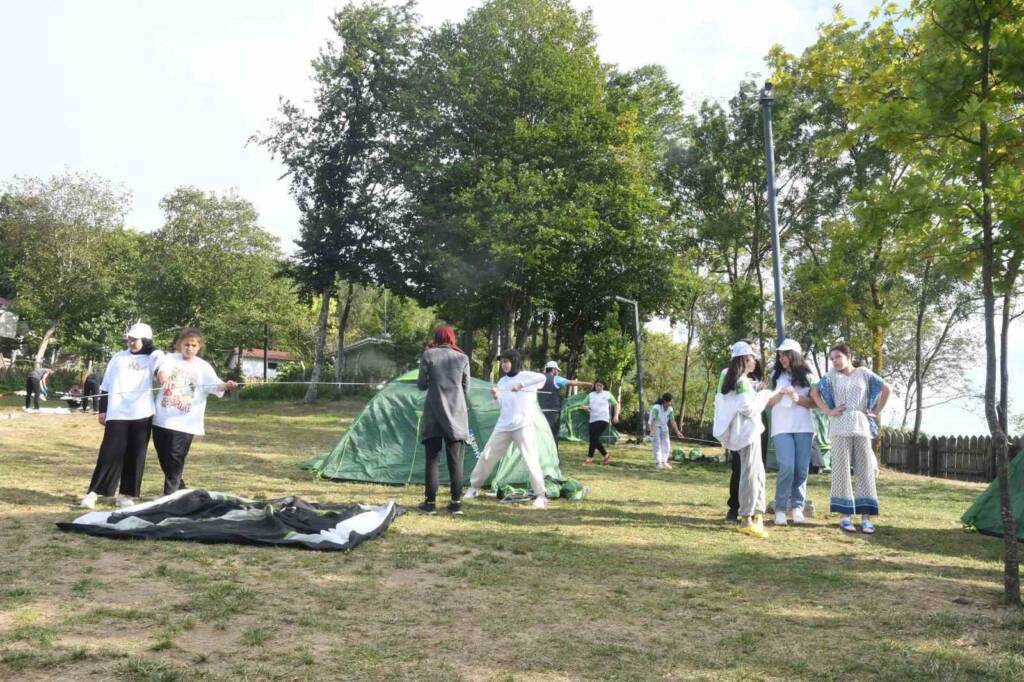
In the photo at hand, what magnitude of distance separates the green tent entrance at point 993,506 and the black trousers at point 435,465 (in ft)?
17.4

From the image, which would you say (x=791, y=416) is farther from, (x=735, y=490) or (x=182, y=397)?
(x=182, y=397)

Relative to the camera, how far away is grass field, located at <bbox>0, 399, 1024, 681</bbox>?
388 centimetres

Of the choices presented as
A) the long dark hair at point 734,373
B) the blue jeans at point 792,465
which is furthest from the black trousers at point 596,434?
the long dark hair at point 734,373

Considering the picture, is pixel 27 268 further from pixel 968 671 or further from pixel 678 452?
pixel 968 671

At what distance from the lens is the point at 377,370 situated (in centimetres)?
5844

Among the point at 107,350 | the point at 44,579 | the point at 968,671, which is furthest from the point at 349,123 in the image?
the point at 968,671

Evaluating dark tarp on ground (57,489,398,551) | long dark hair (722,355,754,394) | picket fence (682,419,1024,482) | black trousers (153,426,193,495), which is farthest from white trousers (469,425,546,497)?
picket fence (682,419,1024,482)

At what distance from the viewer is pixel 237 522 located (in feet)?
22.5

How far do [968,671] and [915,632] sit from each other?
27.0 inches

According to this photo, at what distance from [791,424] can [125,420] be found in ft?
21.9

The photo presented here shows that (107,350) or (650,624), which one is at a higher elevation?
(107,350)

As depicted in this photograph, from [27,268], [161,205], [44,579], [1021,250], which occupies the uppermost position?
[161,205]

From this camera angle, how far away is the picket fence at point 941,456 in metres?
21.2

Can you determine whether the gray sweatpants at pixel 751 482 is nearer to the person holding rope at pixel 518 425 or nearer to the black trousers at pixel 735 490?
the black trousers at pixel 735 490
